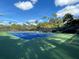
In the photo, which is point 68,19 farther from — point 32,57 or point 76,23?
point 32,57

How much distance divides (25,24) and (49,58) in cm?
10105

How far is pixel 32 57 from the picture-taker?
8.46 meters

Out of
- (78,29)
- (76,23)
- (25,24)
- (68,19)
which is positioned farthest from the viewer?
(25,24)

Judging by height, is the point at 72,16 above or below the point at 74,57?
above

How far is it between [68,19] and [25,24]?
2112 inches

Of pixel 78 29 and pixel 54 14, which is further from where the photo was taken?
pixel 54 14

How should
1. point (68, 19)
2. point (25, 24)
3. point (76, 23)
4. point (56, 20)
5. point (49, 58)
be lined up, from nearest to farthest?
point (49, 58) → point (76, 23) → point (68, 19) → point (56, 20) → point (25, 24)

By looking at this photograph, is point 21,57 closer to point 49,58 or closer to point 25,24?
point 49,58

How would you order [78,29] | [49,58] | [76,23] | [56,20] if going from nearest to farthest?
[49,58]
[78,29]
[76,23]
[56,20]

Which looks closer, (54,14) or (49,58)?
(49,58)

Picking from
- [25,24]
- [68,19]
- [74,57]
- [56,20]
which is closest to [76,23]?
[68,19]

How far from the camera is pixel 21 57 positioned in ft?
27.7

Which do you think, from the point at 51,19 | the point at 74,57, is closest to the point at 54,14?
the point at 51,19

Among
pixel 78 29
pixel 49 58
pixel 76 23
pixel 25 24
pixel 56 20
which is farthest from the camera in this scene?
pixel 25 24
